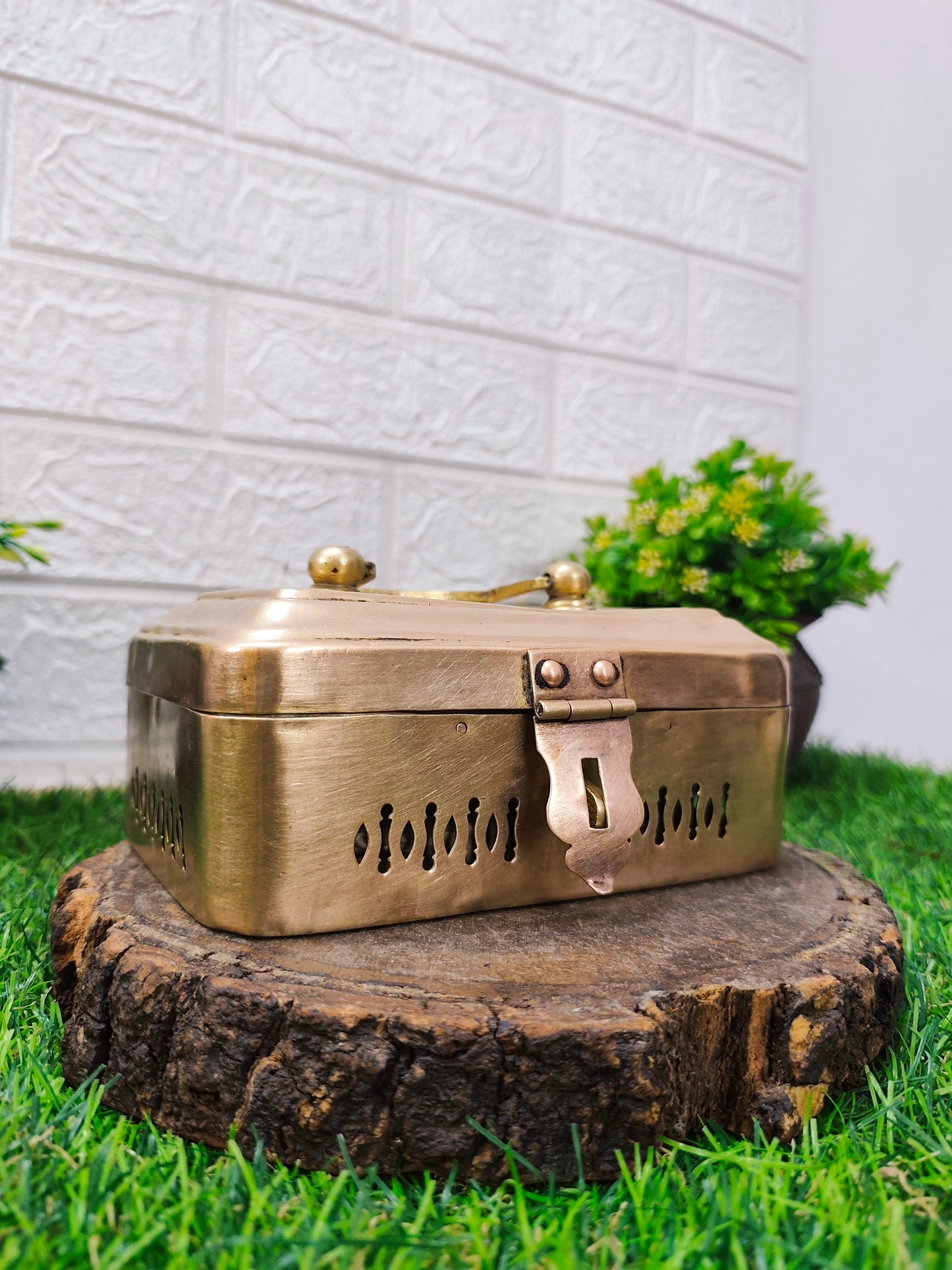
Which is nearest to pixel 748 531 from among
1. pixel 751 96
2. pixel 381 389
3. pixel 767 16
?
pixel 381 389

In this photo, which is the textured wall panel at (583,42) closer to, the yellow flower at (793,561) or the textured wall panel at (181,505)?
the textured wall panel at (181,505)

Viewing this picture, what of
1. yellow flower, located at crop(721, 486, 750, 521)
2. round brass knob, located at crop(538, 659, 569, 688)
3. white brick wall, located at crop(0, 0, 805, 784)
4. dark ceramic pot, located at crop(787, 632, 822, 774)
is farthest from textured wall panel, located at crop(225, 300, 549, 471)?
round brass knob, located at crop(538, 659, 569, 688)

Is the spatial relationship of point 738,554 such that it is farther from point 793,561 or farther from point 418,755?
point 418,755

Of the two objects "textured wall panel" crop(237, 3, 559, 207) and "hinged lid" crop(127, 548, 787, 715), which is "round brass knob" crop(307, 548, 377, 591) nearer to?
"hinged lid" crop(127, 548, 787, 715)

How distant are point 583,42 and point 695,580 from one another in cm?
75

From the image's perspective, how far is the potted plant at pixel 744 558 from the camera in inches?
38.1

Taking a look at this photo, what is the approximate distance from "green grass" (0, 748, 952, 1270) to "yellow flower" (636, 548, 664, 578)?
0.56 metres

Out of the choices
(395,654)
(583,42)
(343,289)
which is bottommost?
(395,654)

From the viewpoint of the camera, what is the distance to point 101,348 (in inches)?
35.7

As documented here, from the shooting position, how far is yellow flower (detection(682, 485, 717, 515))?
980 millimetres

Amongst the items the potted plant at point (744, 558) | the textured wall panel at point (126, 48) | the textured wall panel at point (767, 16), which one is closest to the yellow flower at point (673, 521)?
the potted plant at point (744, 558)

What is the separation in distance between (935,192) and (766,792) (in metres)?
1.22

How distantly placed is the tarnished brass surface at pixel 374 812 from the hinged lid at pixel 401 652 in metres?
0.01

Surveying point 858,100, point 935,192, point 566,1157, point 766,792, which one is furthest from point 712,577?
point 858,100
